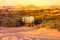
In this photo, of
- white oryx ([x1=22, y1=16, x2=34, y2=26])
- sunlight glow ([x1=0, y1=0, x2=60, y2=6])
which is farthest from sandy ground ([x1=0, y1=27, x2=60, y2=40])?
sunlight glow ([x1=0, y1=0, x2=60, y2=6])

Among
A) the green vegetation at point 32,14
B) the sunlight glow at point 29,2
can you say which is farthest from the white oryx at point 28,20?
the sunlight glow at point 29,2

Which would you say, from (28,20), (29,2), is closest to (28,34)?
(28,20)

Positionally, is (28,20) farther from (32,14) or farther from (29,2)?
(29,2)

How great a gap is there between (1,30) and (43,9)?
2.13 feet

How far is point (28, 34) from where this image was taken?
5.66 ft

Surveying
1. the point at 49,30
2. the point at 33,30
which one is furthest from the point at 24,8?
the point at 49,30

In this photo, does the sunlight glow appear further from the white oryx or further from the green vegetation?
the white oryx

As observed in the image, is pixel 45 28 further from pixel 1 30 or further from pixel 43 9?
pixel 1 30

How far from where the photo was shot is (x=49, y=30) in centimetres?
180

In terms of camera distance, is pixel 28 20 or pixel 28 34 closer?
pixel 28 34

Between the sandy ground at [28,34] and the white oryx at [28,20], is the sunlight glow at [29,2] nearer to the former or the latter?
the white oryx at [28,20]

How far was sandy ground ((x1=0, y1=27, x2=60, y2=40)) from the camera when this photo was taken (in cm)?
164

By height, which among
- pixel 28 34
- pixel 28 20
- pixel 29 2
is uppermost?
pixel 29 2

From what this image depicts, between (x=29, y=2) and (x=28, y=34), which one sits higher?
(x=29, y=2)
